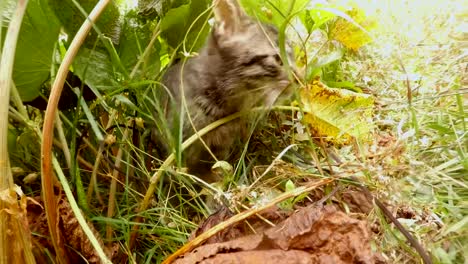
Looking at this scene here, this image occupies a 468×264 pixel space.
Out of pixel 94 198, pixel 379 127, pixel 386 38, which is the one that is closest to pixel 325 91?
pixel 379 127

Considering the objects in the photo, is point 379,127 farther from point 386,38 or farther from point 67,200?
point 67,200

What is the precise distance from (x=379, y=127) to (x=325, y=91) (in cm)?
16

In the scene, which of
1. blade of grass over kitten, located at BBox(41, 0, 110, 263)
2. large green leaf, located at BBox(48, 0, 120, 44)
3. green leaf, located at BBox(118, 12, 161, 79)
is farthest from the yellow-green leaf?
blade of grass over kitten, located at BBox(41, 0, 110, 263)

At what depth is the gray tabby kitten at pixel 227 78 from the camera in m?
1.27

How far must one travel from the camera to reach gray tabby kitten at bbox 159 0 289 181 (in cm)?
127

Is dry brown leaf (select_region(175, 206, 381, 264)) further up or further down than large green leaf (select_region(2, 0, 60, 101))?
further down

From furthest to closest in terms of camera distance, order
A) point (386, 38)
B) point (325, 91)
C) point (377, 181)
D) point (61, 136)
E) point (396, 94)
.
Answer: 1. point (386, 38)
2. point (396, 94)
3. point (325, 91)
4. point (61, 136)
5. point (377, 181)

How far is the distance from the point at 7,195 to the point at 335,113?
2.29 ft

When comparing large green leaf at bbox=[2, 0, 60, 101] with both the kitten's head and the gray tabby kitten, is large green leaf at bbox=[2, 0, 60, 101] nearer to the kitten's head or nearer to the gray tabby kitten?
the gray tabby kitten

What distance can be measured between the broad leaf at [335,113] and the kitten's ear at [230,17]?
1.12ft

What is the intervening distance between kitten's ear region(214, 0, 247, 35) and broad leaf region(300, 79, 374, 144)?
34cm

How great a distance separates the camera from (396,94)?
1298mm

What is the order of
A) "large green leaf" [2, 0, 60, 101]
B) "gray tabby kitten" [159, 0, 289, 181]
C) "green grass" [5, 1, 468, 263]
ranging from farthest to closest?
"gray tabby kitten" [159, 0, 289, 181] → "large green leaf" [2, 0, 60, 101] → "green grass" [5, 1, 468, 263]

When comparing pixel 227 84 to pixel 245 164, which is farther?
pixel 227 84
